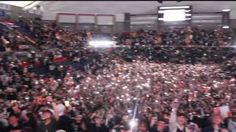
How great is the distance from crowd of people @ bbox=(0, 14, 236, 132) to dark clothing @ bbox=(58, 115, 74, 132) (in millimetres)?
18

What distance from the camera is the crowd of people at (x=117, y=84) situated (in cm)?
786

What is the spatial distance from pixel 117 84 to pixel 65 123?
5397mm

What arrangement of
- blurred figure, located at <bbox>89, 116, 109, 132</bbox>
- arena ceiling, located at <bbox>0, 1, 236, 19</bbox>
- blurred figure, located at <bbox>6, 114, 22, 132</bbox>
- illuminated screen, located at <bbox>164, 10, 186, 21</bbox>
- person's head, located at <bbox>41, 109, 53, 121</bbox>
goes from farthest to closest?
arena ceiling, located at <bbox>0, 1, 236, 19</bbox>, illuminated screen, located at <bbox>164, 10, 186, 21</bbox>, blurred figure, located at <bbox>89, 116, 109, 132</bbox>, blurred figure, located at <bbox>6, 114, 22, 132</bbox>, person's head, located at <bbox>41, 109, 53, 121</bbox>

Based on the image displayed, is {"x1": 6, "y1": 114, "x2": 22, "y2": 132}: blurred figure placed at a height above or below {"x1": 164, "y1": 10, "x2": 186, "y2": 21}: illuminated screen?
below

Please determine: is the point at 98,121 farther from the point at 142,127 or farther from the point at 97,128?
the point at 142,127

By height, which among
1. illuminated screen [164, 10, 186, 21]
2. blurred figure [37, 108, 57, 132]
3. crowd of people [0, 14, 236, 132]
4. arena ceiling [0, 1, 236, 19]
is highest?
arena ceiling [0, 1, 236, 19]

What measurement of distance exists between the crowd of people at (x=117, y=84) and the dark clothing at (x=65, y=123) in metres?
0.02

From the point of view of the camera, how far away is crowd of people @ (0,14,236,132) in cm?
786

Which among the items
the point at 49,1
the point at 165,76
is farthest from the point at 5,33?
the point at 49,1

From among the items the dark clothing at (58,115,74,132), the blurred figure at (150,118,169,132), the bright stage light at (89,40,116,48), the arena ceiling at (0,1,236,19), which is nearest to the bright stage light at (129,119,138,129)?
the blurred figure at (150,118,169,132)

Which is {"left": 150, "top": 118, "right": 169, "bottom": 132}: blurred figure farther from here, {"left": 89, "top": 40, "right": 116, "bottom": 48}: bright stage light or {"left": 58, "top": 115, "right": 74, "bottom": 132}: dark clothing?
{"left": 89, "top": 40, "right": 116, "bottom": 48}: bright stage light

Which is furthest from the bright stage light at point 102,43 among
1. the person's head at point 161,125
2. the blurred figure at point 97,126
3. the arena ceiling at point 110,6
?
the person's head at point 161,125

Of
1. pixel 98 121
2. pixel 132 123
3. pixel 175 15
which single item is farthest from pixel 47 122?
pixel 175 15

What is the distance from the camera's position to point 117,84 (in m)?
13.1
